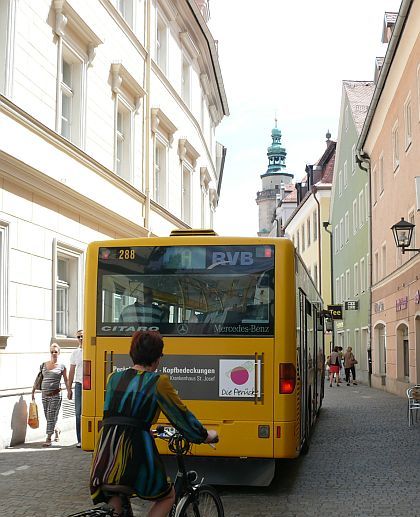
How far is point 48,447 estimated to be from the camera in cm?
1276

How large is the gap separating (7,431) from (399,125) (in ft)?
56.6

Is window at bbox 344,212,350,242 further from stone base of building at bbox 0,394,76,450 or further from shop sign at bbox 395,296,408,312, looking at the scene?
stone base of building at bbox 0,394,76,450

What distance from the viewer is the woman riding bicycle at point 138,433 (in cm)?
458

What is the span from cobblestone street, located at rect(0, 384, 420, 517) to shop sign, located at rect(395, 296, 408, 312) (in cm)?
889

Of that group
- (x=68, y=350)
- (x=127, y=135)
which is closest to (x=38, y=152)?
(x=68, y=350)

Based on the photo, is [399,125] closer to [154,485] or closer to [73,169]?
[73,169]

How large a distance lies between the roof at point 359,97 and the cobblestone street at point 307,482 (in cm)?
2565

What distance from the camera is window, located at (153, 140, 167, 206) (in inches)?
951

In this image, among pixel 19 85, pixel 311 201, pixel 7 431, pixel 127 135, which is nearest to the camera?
pixel 7 431

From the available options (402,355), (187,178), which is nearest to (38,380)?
(402,355)

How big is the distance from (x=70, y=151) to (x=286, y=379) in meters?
8.73

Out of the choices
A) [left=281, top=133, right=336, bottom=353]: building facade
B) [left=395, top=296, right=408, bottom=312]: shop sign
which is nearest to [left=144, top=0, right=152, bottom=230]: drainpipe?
[left=395, top=296, right=408, bottom=312]: shop sign

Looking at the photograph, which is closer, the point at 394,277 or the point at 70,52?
the point at 70,52

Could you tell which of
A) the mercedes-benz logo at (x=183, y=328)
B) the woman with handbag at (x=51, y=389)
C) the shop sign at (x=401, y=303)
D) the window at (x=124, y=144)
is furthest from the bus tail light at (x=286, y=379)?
the shop sign at (x=401, y=303)
